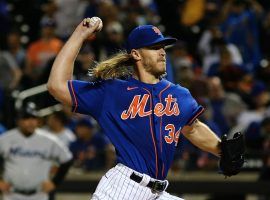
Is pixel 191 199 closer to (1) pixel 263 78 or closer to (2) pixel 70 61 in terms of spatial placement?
(1) pixel 263 78

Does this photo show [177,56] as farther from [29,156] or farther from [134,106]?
[134,106]

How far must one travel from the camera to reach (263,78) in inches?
476

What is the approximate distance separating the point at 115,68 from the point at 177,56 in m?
6.81

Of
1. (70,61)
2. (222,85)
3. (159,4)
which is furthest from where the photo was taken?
→ (159,4)

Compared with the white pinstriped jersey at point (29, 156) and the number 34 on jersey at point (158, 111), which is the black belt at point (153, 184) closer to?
the number 34 on jersey at point (158, 111)

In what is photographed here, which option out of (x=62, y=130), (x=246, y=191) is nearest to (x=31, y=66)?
(x=62, y=130)

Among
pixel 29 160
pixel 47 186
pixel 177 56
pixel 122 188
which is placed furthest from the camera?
pixel 177 56

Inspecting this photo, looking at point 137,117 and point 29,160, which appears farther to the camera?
point 29,160

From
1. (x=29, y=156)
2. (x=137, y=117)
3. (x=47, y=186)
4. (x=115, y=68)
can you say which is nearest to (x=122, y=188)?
(x=137, y=117)

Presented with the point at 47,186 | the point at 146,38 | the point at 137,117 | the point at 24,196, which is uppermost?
the point at 146,38

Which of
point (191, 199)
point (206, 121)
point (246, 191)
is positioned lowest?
point (191, 199)

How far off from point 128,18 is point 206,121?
356 cm

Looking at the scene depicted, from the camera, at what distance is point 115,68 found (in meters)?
5.39

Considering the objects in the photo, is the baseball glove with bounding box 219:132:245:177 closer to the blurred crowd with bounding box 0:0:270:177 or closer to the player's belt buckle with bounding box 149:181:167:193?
the player's belt buckle with bounding box 149:181:167:193
